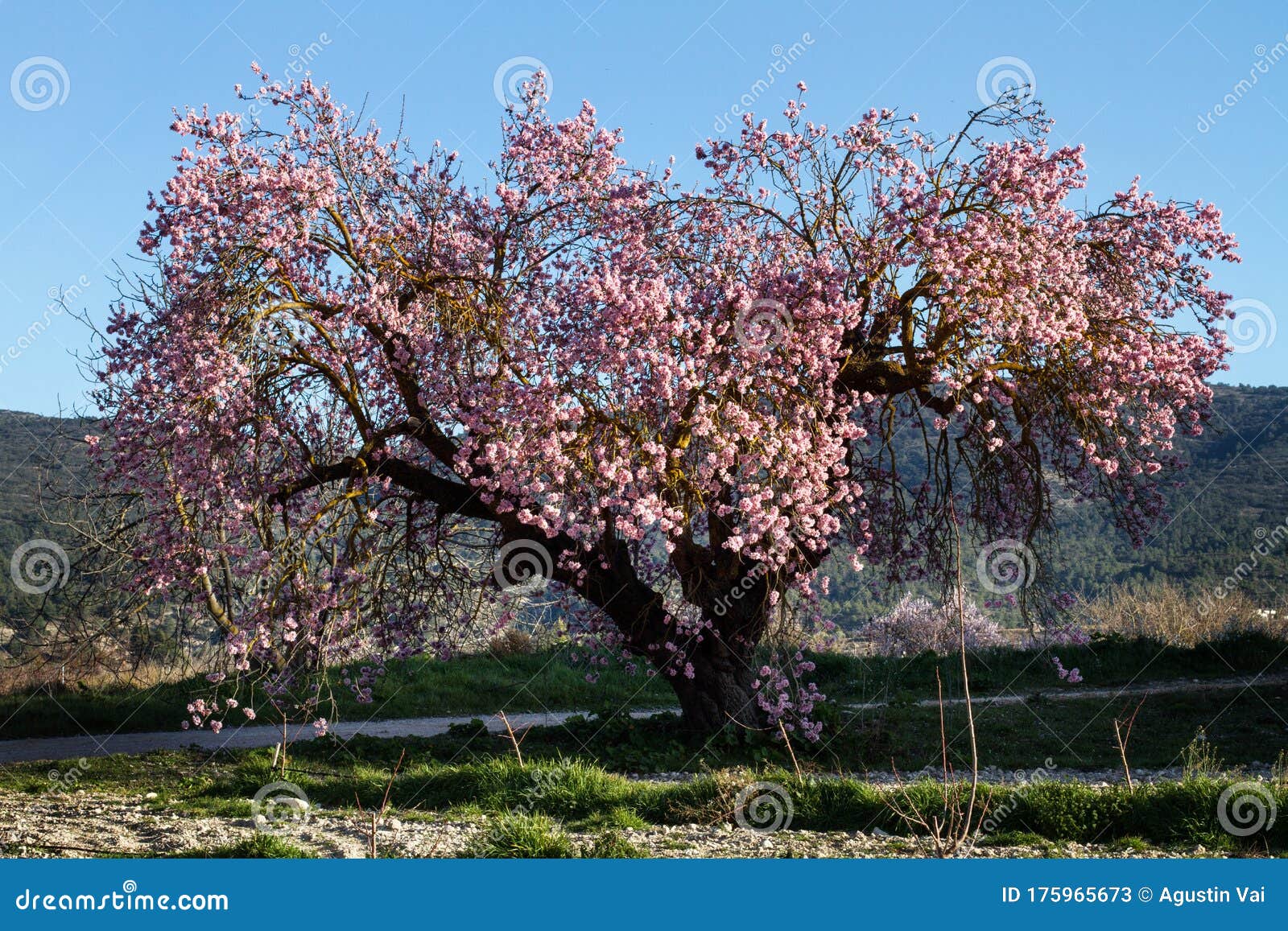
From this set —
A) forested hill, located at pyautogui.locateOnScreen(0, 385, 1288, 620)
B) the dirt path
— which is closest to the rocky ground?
the dirt path

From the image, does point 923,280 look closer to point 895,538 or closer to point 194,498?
point 895,538

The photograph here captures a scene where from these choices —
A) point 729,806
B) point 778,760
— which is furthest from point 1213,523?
point 729,806

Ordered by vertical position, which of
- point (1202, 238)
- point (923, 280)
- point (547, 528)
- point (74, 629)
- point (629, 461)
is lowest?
point (74, 629)

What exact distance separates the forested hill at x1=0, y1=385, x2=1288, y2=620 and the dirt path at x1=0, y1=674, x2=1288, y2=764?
766 inches

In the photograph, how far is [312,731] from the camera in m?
14.2

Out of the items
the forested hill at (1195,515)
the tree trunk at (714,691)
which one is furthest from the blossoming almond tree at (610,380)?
the forested hill at (1195,515)

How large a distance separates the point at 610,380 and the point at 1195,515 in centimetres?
3742

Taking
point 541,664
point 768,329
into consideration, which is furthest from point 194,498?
point 541,664

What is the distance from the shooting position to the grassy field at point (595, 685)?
15539 mm

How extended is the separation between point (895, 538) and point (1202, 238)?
466 cm

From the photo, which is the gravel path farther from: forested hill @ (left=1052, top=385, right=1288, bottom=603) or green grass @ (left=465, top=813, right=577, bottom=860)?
forested hill @ (left=1052, top=385, right=1288, bottom=603)

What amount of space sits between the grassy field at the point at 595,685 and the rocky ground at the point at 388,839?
24.1 feet

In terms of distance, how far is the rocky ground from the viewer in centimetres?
679

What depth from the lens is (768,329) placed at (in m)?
10.4
